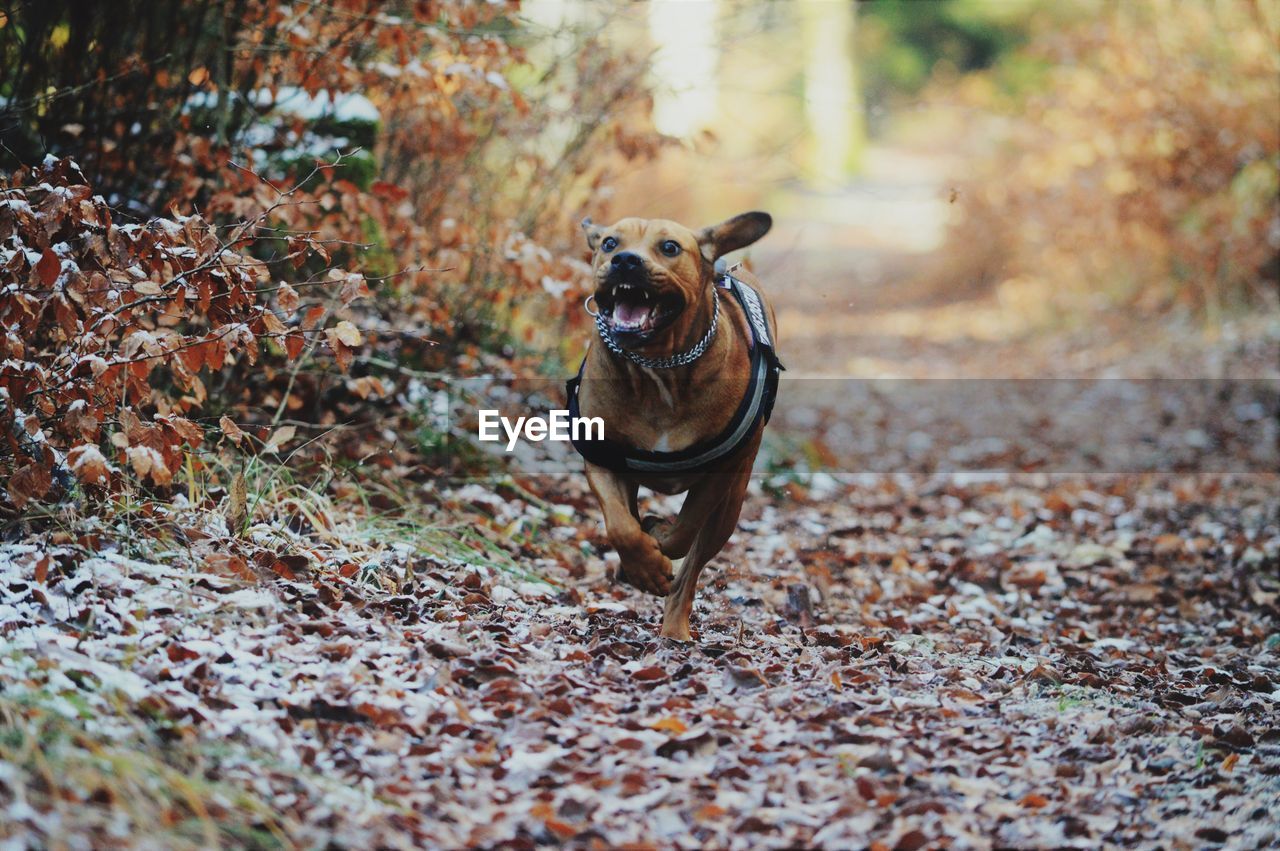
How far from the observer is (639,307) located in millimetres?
4500

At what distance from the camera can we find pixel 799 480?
862 centimetres

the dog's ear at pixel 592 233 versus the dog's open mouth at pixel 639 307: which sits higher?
the dog's ear at pixel 592 233

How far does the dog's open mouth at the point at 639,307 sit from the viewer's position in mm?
4418

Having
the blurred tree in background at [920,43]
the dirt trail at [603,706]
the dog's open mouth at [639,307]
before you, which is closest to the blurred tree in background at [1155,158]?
the dirt trail at [603,706]

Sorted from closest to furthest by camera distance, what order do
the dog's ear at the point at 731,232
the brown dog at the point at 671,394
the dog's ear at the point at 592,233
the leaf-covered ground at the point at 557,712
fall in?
the leaf-covered ground at the point at 557,712 < the brown dog at the point at 671,394 < the dog's ear at the point at 731,232 < the dog's ear at the point at 592,233

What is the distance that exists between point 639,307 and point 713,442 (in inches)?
22.3

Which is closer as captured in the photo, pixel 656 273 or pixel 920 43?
pixel 656 273

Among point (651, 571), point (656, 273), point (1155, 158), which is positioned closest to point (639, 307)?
point (656, 273)

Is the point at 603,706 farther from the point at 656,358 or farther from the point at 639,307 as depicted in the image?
the point at 639,307

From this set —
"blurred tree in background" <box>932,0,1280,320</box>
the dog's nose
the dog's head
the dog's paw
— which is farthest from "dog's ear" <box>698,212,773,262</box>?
"blurred tree in background" <box>932,0,1280,320</box>

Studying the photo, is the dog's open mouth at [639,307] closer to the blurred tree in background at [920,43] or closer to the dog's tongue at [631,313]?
the dog's tongue at [631,313]

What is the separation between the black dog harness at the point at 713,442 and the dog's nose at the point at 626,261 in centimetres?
67

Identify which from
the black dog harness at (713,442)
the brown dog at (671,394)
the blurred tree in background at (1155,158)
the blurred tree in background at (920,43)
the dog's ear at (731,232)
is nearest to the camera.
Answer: the brown dog at (671,394)

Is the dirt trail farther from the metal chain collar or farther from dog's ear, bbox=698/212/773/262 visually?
dog's ear, bbox=698/212/773/262
